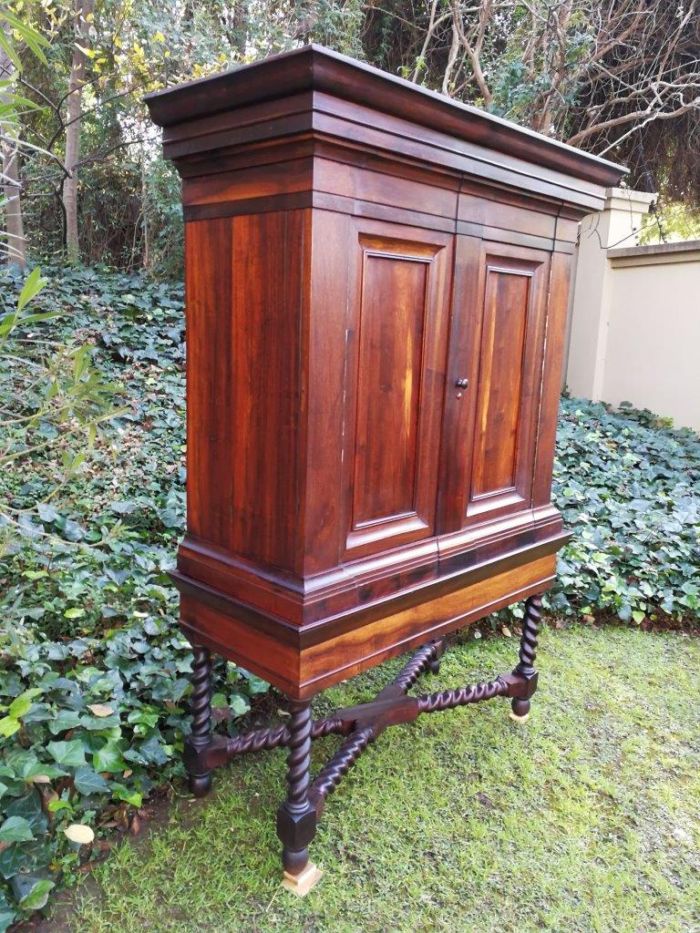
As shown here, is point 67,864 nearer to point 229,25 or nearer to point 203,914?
point 203,914

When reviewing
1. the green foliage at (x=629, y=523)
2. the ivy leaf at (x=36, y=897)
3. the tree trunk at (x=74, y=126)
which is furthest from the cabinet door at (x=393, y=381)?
the tree trunk at (x=74, y=126)

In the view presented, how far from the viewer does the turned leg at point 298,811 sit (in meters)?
1.42

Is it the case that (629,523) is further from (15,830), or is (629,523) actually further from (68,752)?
(15,830)

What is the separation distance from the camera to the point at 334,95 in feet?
3.68

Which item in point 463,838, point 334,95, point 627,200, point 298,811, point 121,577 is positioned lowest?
point 463,838

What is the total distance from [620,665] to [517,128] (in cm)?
206

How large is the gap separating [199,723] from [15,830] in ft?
1.61

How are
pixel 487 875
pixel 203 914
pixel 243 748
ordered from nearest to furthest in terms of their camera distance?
pixel 203 914
pixel 487 875
pixel 243 748

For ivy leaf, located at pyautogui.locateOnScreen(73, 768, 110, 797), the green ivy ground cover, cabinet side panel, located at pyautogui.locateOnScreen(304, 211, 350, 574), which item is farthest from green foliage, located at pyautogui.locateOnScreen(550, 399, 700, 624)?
ivy leaf, located at pyautogui.locateOnScreen(73, 768, 110, 797)

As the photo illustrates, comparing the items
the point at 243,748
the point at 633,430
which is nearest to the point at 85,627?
the point at 243,748

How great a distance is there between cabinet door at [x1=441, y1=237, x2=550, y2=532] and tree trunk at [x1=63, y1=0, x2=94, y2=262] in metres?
3.95

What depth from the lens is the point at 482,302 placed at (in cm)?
159

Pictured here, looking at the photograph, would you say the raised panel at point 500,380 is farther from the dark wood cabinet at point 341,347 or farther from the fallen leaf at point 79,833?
the fallen leaf at point 79,833

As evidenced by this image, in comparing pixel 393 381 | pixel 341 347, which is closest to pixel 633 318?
pixel 393 381
